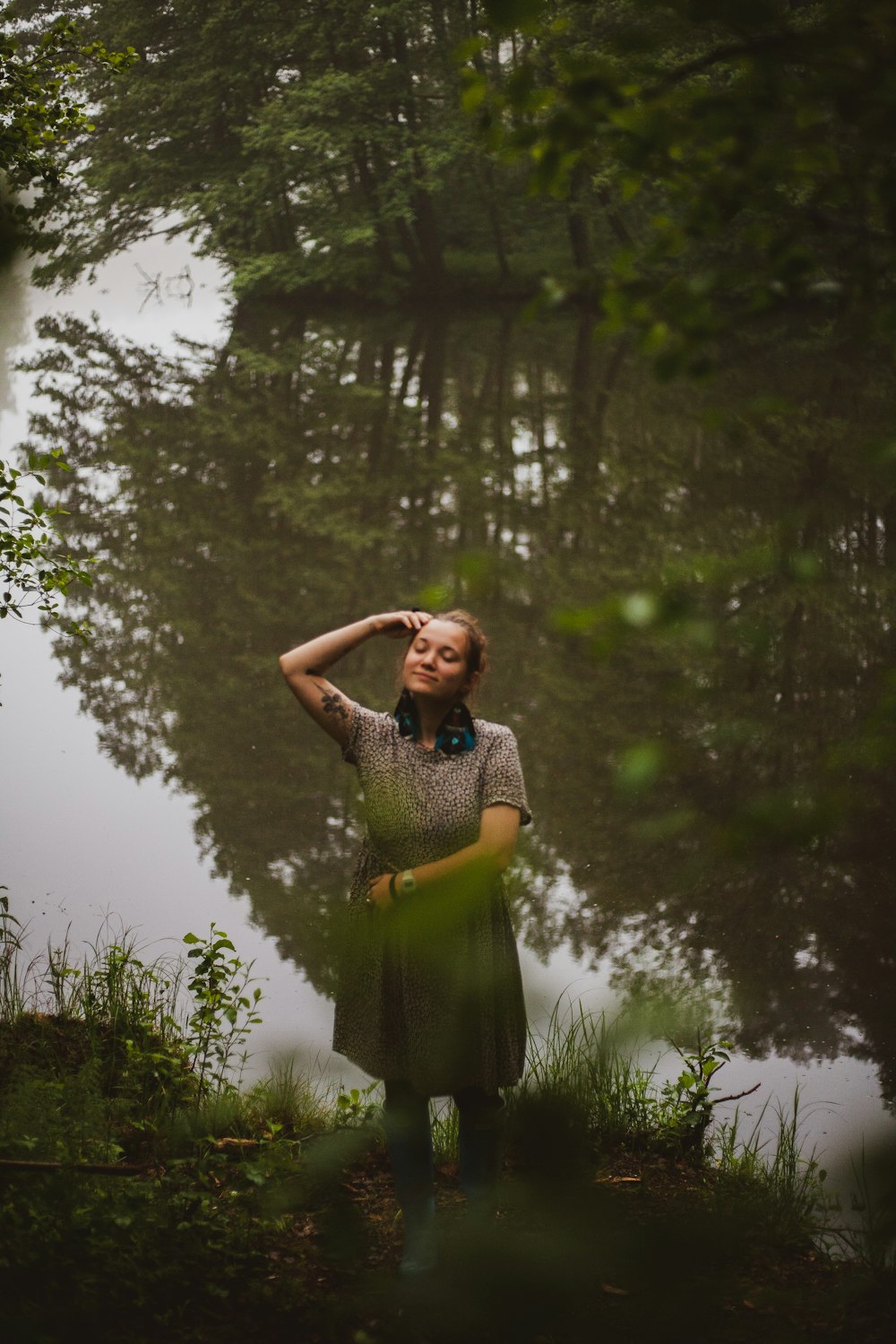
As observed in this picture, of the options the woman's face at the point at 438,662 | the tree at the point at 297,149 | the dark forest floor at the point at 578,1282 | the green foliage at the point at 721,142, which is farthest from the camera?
the tree at the point at 297,149

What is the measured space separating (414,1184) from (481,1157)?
0.17m

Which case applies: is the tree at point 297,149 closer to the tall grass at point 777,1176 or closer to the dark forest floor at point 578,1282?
the tall grass at point 777,1176

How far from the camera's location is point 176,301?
34375mm

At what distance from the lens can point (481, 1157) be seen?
11.3ft

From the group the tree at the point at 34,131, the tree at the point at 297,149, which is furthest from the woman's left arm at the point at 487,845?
the tree at the point at 297,149

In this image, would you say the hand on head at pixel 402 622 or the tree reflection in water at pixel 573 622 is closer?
the tree reflection in water at pixel 573 622

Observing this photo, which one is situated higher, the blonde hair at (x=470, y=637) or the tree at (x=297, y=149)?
the tree at (x=297, y=149)

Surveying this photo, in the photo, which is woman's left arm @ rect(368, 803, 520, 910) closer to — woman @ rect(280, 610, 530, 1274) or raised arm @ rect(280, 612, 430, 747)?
woman @ rect(280, 610, 530, 1274)

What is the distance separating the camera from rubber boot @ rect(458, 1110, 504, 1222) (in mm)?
3434

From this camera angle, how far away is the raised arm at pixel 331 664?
11.2ft

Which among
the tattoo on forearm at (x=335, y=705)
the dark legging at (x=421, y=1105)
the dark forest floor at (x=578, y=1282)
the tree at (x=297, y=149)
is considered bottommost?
the dark forest floor at (x=578, y=1282)

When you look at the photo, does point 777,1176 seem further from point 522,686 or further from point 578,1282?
point 522,686

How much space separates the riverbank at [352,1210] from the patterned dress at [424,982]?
30cm

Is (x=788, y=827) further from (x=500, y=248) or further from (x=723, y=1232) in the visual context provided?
(x=500, y=248)
